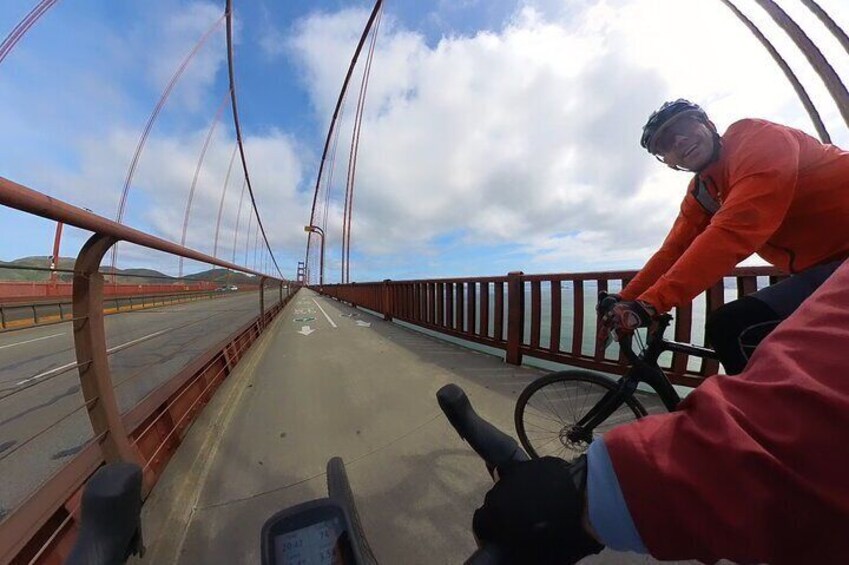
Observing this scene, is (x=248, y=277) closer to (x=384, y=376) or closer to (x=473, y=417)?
(x=384, y=376)

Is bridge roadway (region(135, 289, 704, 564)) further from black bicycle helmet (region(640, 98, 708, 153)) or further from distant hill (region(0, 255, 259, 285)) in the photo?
black bicycle helmet (region(640, 98, 708, 153))

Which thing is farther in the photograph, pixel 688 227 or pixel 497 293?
pixel 497 293

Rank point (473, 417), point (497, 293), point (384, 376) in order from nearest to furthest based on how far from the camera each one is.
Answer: point (473, 417) < point (384, 376) < point (497, 293)

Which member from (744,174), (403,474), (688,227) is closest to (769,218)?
(744,174)

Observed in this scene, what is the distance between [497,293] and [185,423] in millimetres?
3753

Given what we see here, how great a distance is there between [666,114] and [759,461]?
2110mm

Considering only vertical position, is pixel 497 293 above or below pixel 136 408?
above

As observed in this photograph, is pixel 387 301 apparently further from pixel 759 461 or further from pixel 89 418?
pixel 759 461

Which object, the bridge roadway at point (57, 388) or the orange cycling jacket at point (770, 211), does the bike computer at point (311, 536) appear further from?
the orange cycling jacket at point (770, 211)

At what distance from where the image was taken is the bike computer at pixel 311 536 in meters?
0.71

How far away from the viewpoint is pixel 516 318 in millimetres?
4133

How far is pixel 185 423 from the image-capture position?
2.49 metres

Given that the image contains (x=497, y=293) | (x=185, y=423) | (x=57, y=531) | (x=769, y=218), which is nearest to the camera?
(x=57, y=531)

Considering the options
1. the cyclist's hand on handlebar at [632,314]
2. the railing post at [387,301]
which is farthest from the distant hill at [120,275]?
the railing post at [387,301]
